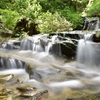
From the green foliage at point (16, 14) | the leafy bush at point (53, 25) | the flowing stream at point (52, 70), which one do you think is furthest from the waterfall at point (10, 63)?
the green foliage at point (16, 14)

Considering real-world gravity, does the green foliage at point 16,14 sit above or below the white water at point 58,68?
above

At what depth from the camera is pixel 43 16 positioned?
1464 cm

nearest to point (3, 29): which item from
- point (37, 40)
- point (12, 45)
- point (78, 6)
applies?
point (12, 45)

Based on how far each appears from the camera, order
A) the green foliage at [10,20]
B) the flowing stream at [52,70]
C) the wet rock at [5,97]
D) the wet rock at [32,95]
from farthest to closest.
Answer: the green foliage at [10,20]
the flowing stream at [52,70]
the wet rock at [32,95]
the wet rock at [5,97]

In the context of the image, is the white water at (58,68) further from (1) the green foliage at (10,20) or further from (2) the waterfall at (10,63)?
(1) the green foliage at (10,20)

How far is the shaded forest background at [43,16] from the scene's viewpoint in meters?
13.4

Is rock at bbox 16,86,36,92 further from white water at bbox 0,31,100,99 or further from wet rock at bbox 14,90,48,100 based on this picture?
white water at bbox 0,31,100,99

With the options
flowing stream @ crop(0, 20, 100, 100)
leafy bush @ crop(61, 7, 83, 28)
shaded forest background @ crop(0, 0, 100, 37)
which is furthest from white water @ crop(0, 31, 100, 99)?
leafy bush @ crop(61, 7, 83, 28)

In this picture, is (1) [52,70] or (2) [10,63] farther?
(2) [10,63]

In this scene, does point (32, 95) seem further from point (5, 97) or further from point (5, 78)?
point (5, 78)

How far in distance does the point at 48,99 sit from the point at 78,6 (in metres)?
13.9

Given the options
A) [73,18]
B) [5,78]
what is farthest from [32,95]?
[73,18]

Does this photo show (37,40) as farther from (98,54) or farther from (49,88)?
(49,88)

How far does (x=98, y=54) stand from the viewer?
31.5ft
